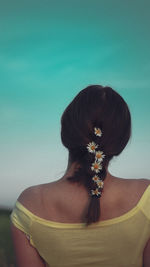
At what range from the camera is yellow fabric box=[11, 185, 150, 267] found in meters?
1.78

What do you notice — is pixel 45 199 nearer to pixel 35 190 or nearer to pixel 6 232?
pixel 35 190

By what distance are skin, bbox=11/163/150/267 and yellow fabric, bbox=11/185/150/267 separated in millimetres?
24

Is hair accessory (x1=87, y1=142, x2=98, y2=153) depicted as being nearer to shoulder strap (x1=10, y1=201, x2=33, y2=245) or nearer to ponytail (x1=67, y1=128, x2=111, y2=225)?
ponytail (x1=67, y1=128, x2=111, y2=225)

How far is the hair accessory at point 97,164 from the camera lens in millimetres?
1755

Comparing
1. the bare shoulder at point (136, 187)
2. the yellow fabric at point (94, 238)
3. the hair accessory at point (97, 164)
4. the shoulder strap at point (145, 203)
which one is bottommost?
the yellow fabric at point (94, 238)

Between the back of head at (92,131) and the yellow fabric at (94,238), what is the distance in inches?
3.0

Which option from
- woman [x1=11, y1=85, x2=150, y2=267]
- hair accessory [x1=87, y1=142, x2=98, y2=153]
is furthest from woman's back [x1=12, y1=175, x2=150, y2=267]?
hair accessory [x1=87, y1=142, x2=98, y2=153]

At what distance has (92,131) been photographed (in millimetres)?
1758

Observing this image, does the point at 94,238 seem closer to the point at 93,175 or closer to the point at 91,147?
the point at 93,175

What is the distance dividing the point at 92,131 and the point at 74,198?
28cm

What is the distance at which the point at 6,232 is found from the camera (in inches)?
201

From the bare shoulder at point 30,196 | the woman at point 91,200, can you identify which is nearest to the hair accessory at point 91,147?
the woman at point 91,200

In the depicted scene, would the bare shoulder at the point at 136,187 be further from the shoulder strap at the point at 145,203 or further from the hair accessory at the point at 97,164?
the hair accessory at the point at 97,164

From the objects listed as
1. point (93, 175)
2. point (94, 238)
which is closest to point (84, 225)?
point (94, 238)
